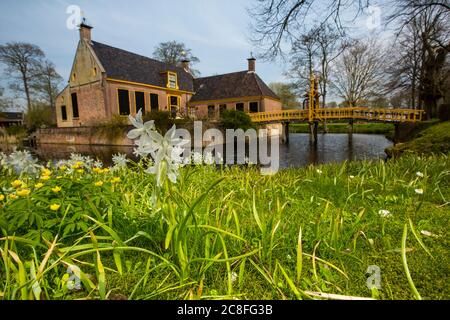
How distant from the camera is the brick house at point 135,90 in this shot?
1944 cm

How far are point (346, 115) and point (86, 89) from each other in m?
20.5

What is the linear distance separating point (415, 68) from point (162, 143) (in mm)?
22721

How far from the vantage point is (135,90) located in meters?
21.1

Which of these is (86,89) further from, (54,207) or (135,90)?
(54,207)

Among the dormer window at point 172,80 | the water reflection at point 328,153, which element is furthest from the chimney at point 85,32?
the water reflection at point 328,153

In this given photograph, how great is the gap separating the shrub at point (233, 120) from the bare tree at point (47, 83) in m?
15.2

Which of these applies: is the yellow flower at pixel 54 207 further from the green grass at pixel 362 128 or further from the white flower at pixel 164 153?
the green grass at pixel 362 128

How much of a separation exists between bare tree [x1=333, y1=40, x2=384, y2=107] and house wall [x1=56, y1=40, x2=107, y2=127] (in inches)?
907

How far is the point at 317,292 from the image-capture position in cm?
111

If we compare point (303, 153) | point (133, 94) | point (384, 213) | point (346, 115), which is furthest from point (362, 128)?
point (384, 213)

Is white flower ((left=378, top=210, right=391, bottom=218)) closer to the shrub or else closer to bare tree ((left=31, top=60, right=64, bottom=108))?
the shrub

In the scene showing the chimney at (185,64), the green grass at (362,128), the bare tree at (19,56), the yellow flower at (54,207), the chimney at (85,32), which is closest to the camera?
the yellow flower at (54,207)

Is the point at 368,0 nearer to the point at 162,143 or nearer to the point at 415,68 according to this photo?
the point at 162,143
